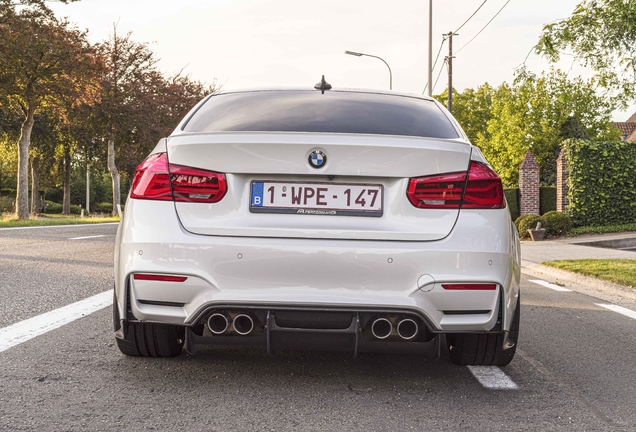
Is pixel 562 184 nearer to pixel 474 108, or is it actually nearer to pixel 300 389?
pixel 300 389

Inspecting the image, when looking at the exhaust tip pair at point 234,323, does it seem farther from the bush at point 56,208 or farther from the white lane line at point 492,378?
the bush at point 56,208

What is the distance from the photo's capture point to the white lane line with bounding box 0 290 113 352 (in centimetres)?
493

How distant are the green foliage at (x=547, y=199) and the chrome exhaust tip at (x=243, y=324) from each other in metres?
27.7

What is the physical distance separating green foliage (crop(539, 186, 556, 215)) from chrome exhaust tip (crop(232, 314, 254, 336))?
2774cm

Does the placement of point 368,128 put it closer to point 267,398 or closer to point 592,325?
point 267,398

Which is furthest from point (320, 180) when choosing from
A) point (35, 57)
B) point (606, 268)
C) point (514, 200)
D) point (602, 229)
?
point (514, 200)

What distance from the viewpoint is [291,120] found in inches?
157

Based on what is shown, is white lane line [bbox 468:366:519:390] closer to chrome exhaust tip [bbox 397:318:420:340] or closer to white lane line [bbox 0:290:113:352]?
chrome exhaust tip [bbox 397:318:420:340]

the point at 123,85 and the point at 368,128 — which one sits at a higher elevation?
the point at 123,85

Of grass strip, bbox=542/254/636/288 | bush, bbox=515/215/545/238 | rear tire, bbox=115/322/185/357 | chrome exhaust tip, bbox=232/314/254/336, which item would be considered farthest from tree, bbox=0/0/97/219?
chrome exhaust tip, bbox=232/314/254/336

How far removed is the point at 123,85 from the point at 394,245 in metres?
36.7

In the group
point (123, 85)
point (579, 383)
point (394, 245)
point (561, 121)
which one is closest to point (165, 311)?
point (394, 245)

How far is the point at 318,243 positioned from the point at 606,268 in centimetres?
918

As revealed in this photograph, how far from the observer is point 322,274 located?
134 inches
